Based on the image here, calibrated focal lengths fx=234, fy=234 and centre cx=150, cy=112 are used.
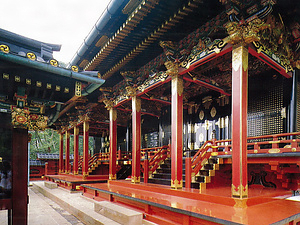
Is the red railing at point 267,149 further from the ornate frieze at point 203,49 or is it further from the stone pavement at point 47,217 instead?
the stone pavement at point 47,217

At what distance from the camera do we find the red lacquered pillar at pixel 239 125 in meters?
5.25

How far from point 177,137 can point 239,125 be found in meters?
2.38

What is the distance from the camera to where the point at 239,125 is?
5.40 m

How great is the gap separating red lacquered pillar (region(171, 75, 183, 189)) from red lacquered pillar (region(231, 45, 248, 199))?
7.11 ft

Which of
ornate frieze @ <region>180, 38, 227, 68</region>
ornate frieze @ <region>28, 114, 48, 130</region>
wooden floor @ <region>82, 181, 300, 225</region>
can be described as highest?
ornate frieze @ <region>180, 38, 227, 68</region>

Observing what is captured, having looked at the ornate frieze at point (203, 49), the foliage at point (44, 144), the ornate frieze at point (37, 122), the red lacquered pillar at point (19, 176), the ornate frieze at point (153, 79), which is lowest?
the foliage at point (44, 144)

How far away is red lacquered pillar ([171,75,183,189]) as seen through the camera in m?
7.24

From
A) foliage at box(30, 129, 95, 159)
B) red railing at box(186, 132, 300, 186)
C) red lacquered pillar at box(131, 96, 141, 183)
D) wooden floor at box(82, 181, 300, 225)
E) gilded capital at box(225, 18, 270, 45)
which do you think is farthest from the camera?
foliage at box(30, 129, 95, 159)

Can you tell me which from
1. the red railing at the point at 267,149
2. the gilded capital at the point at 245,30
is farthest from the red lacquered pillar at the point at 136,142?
the gilded capital at the point at 245,30

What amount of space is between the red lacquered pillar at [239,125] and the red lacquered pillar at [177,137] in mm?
2168

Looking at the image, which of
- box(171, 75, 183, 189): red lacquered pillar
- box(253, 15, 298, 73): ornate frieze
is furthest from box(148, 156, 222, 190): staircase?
box(253, 15, 298, 73): ornate frieze

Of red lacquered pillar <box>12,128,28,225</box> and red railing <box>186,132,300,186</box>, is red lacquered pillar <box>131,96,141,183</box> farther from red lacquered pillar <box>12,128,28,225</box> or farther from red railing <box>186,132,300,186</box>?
red lacquered pillar <box>12,128,28,225</box>

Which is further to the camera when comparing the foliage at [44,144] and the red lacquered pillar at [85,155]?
the foliage at [44,144]

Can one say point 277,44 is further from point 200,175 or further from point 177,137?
point 200,175
